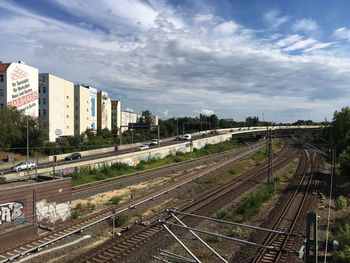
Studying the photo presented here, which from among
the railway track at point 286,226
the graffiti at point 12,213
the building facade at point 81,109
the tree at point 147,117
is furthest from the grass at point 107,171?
the tree at point 147,117

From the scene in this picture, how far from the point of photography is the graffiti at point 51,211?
21.6m

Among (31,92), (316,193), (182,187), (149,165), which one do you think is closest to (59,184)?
(182,187)

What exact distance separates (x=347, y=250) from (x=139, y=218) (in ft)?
42.4

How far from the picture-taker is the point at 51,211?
2241 cm

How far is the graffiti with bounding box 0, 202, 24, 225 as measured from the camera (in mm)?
19206

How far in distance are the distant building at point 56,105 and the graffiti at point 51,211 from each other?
60229 millimetres

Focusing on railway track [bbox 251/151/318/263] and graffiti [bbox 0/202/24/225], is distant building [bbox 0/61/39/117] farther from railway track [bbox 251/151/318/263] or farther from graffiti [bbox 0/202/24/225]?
graffiti [bbox 0/202/24/225]

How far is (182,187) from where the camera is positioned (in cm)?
3616

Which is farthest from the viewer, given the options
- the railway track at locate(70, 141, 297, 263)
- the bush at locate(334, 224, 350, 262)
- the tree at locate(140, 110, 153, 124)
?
the tree at locate(140, 110, 153, 124)

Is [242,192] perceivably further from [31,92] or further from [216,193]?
[31,92]

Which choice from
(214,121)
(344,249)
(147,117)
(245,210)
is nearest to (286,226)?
(245,210)

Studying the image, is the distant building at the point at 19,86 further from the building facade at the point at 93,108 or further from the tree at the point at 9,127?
the building facade at the point at 93,108

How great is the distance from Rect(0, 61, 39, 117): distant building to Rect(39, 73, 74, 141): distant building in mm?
3881

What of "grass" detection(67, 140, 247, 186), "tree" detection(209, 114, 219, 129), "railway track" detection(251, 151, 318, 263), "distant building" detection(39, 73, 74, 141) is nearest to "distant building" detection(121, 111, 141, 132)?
"tree" detection(209, 114, 219, 129)
